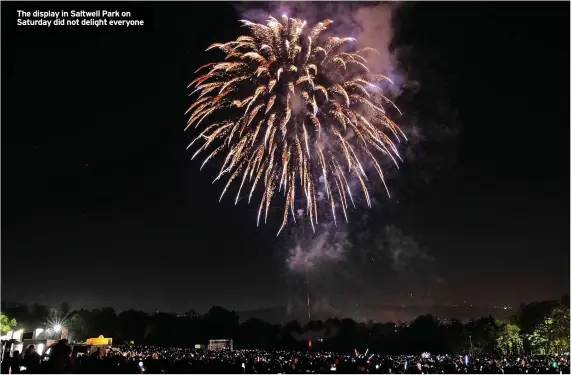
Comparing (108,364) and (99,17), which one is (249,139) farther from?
(108,364)

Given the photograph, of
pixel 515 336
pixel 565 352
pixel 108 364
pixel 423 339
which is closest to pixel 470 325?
pixel 423 339

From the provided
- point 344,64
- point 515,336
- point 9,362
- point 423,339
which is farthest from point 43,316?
point 344,64

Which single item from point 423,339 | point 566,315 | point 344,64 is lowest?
point 423,339

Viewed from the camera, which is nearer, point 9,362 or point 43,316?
point 9,362

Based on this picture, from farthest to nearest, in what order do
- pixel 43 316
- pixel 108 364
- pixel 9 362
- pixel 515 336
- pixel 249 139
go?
pixel 43 316 < pixel 515 336 < pixel 108 364 < pixel 249 139 < pixel 9 362

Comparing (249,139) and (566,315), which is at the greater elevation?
(249,139)

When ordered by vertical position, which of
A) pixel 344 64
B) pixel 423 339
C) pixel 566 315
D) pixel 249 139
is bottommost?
pixel 423 339

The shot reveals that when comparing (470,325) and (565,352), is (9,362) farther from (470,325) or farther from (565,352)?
(470,325)

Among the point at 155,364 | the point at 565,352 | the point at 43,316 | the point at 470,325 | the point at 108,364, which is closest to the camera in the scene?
the point at 108,364

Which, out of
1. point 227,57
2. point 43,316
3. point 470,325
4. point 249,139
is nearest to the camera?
point 227,57
